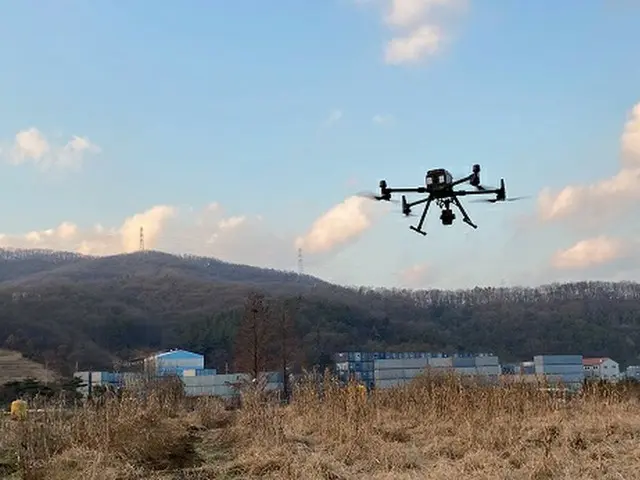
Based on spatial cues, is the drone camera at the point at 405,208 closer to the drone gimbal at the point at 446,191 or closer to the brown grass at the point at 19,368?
the drone gimbal at the point at 446,191

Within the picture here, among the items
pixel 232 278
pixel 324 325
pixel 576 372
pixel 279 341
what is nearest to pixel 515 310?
pixel 324 325

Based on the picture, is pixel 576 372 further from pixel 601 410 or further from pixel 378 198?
pixel 378 198

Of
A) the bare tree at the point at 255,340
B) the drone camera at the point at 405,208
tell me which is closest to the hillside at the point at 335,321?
the bare tree at the point at 255,340

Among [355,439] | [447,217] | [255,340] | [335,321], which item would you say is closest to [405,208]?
[447,217]

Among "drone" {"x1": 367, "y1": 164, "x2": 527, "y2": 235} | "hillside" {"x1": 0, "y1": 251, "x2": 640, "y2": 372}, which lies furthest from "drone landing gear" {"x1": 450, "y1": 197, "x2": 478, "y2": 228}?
"hillside" {"x1": 0, "y1": 251, "x2": 640, "y2": 372}

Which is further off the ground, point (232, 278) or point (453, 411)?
Result: point (232, 278)

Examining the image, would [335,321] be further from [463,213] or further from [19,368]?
[463,213]
